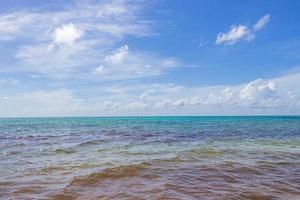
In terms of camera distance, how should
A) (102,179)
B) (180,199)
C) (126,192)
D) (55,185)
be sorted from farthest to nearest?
(102,179), (55,185), (126,192), (180,199)

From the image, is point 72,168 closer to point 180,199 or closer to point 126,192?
point 126,192

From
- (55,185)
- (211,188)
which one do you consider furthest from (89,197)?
(211,188)

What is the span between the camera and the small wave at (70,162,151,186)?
10020 millimetres

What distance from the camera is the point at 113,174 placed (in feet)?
37.1

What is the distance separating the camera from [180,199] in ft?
26.9

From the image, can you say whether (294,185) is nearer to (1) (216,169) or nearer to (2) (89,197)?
(1) (216,169)

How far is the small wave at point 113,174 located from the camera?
1002cm

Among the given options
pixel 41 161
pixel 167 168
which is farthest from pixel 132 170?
pixel 41 161

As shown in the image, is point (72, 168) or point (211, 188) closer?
point (211, 188)

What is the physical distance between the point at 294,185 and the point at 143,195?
16.2 ft

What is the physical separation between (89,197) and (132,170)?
3836 millimetres

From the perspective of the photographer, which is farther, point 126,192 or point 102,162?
point 102,162

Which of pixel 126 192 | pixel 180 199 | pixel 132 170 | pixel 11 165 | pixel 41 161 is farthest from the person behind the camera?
pixel 41 161

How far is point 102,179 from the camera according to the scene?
1054 centimetres
